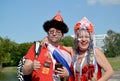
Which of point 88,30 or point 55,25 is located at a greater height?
point 55,25

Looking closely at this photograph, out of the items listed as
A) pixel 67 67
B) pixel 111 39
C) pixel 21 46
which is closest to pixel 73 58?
pixel 67 67

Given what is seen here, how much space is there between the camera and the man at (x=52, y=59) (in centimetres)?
427

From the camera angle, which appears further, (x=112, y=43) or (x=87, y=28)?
(x=112, y=43)

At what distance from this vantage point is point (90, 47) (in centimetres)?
437

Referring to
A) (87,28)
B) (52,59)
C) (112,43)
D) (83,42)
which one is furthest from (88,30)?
(112,43)

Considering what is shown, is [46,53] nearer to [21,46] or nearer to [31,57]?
[31,57]

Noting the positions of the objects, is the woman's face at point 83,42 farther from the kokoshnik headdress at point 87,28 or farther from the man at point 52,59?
the man at point 52,59

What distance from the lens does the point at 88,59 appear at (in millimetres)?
4375

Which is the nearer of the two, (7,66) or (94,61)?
(94,61)

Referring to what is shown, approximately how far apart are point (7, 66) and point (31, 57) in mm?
78426

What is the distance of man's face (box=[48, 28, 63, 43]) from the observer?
4.43m

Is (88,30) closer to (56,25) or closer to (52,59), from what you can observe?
(56,25)

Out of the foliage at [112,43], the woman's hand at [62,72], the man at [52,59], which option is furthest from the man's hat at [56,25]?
the foliage at [112,43]

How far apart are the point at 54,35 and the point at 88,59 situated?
50 centimetres
